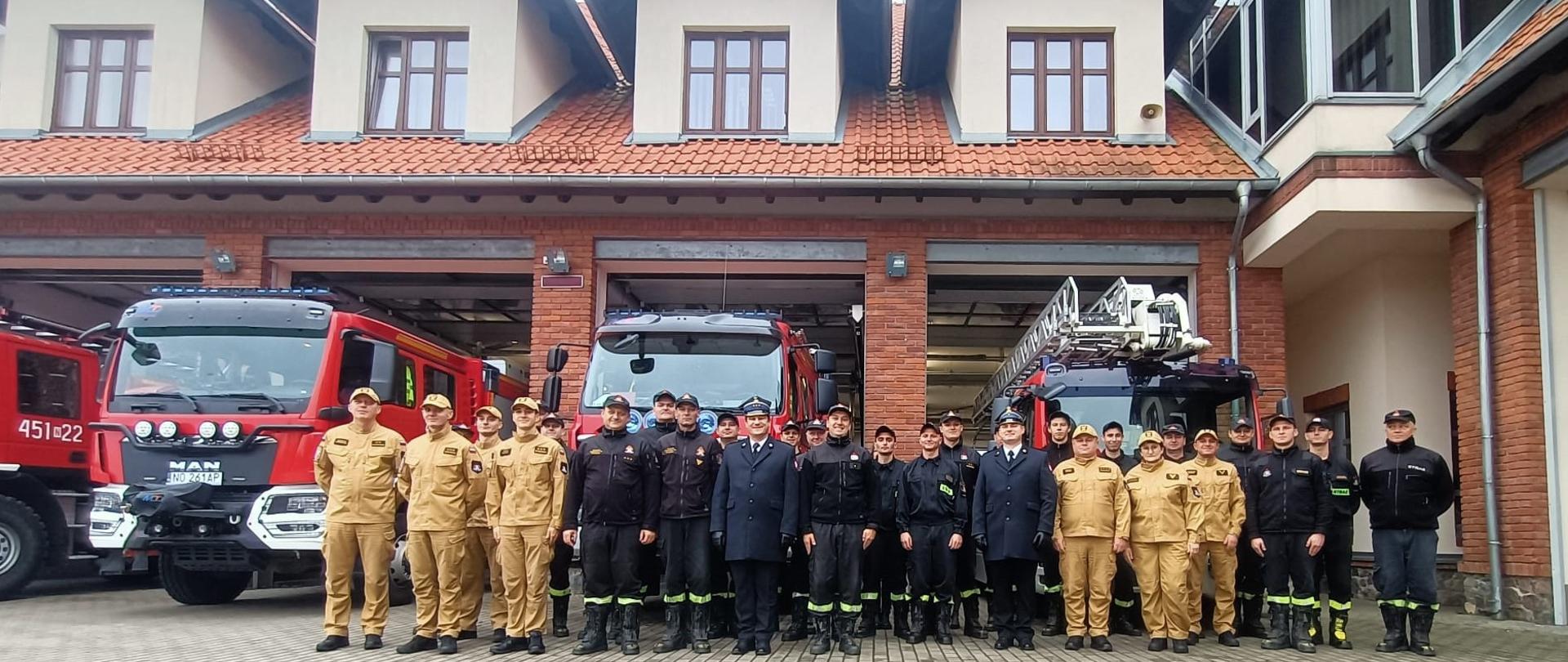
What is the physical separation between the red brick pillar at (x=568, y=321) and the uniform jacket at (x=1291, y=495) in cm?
707

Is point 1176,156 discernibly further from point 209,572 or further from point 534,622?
point 209,572

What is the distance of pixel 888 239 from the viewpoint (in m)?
12.9

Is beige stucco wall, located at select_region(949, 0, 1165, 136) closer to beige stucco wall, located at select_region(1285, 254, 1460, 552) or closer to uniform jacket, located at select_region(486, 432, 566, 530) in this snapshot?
beige stucco wall, located at select_region(1285, 254, 1460, 552)

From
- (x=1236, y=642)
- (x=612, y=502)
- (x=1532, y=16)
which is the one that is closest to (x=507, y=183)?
(x=612, y=502)

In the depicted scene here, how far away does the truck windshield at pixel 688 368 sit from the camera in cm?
962

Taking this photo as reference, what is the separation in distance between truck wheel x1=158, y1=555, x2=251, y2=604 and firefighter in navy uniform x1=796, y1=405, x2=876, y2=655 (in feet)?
17.5

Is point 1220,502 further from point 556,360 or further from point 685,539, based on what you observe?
point 556,360

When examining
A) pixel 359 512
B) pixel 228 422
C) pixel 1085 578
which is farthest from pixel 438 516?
pixel 1085 578

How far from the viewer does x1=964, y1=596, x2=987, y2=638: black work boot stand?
8.66m

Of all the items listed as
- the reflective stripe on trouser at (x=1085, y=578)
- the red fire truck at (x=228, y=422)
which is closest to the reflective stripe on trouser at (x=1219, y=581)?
the reflective stripe on trouser at (x=1085, y=578)

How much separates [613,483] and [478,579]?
128cm

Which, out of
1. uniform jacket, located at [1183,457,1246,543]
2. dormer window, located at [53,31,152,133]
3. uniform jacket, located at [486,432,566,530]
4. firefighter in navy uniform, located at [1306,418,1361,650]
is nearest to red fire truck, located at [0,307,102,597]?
dormer window, located at [53,31,152,133]

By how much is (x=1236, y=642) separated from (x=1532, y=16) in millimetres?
5537

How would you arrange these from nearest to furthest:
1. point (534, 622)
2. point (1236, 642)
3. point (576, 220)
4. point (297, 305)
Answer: point (534, 622) → point (1236, 642) → point (297, 305) → point (576, 220)
